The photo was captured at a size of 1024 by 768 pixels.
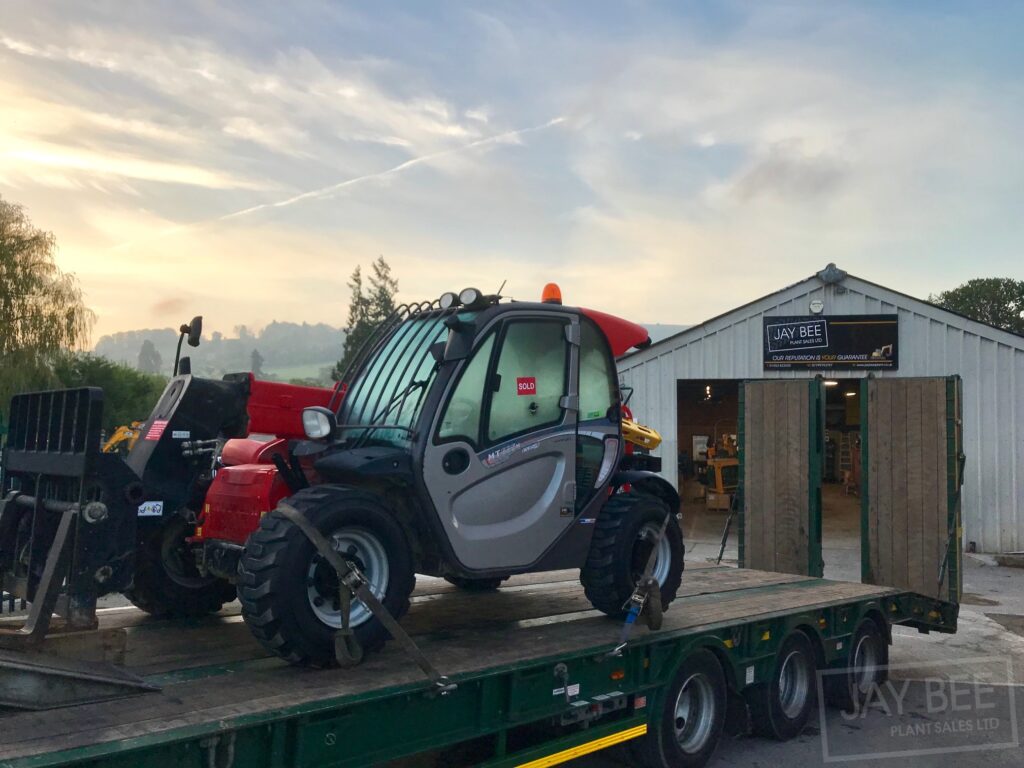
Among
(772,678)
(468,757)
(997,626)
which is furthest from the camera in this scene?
(997,626)

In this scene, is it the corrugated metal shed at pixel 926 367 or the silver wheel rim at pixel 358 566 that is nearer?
the silver wheel rim at pixel 358 566

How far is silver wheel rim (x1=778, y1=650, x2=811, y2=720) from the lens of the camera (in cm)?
733

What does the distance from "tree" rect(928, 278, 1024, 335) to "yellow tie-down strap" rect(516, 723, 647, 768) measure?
154ft

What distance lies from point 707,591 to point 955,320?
13.4 m

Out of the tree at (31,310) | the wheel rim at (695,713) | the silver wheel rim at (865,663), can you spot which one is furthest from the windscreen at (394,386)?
the tree at (31,310)

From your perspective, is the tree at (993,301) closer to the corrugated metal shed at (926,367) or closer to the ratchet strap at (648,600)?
the corrugated metal shed at (926,367)

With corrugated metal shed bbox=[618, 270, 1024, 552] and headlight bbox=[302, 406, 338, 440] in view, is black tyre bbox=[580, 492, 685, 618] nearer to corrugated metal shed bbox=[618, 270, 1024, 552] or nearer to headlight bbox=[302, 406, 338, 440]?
headlight bbox=[302, 406, 338, 440]

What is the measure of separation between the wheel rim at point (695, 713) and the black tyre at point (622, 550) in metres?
0.62

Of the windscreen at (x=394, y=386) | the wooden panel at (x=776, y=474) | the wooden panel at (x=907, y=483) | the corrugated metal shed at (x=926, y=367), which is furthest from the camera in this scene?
the corrugated metal shed at (x=926, y=367)

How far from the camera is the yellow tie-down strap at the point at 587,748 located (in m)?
5.00

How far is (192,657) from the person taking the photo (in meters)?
4.70

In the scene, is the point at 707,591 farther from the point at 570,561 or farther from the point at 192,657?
the point at 192,657

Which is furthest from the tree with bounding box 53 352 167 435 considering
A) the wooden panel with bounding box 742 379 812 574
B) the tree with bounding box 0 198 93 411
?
the wooden panel with bounding box 742 379 812 574

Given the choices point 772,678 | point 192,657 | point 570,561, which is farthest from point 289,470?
point 772,678
